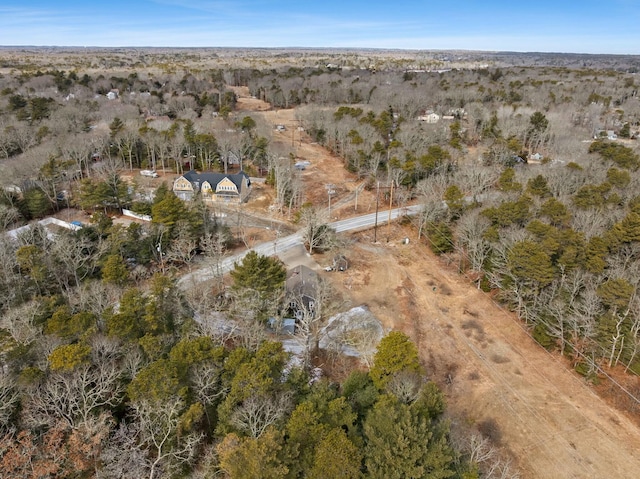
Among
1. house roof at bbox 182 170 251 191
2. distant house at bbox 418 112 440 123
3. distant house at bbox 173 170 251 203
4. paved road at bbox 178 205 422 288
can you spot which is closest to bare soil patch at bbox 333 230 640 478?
paved road at bbox 178 205 422 288

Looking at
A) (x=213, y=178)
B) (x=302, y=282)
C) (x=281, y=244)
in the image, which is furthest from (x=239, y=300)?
(x=213, y=178)

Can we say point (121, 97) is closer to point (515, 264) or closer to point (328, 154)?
point (328, 154)

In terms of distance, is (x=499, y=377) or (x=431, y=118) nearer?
(x=499, y=377)

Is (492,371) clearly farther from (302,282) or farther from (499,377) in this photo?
(302,282)

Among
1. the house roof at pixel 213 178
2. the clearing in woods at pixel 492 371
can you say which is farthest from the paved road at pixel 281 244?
the house roof at pixel 213 178

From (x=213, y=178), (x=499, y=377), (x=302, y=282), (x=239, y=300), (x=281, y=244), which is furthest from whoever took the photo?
(x=213, y=178)

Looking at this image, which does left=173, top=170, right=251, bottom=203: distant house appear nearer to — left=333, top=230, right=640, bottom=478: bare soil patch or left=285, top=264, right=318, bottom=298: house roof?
left=333, top=230, right=640, bottom=478: bare soil patch

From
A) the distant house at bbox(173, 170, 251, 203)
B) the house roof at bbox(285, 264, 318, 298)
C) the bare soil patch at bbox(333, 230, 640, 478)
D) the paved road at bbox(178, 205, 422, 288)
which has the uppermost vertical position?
the distant house at bbox(173, 170, 251, 203)
